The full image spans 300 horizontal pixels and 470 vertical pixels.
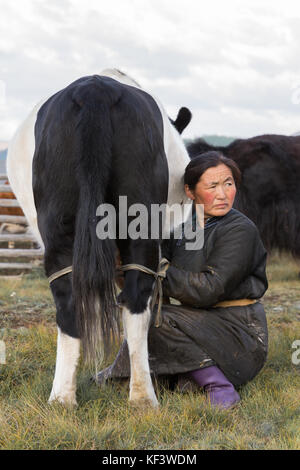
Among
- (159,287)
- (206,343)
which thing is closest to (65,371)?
(159,287)

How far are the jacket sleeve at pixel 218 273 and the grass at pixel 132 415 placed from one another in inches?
19.2

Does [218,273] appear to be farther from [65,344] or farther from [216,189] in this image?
→ [65,344]

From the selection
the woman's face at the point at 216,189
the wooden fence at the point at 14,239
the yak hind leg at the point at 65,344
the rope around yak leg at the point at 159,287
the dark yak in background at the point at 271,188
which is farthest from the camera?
the wooden fence at the point at 14,239

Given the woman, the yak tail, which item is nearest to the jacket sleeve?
the woman

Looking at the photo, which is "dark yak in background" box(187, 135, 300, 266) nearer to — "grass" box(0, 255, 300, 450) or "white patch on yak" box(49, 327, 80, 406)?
"grass" box(0, 255, 300, 450)

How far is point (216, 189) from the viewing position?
287 cm

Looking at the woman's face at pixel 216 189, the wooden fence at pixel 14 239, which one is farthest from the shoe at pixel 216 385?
the wooden fence at pixel 14 239

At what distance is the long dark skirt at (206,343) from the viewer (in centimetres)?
274

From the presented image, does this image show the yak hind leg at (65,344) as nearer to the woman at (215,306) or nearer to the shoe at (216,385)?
the woman at (215,306)

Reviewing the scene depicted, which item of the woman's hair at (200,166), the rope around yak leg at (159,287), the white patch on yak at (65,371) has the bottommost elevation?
the white patch on yak at (65,371)

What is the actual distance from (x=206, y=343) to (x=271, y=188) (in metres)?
4.36
